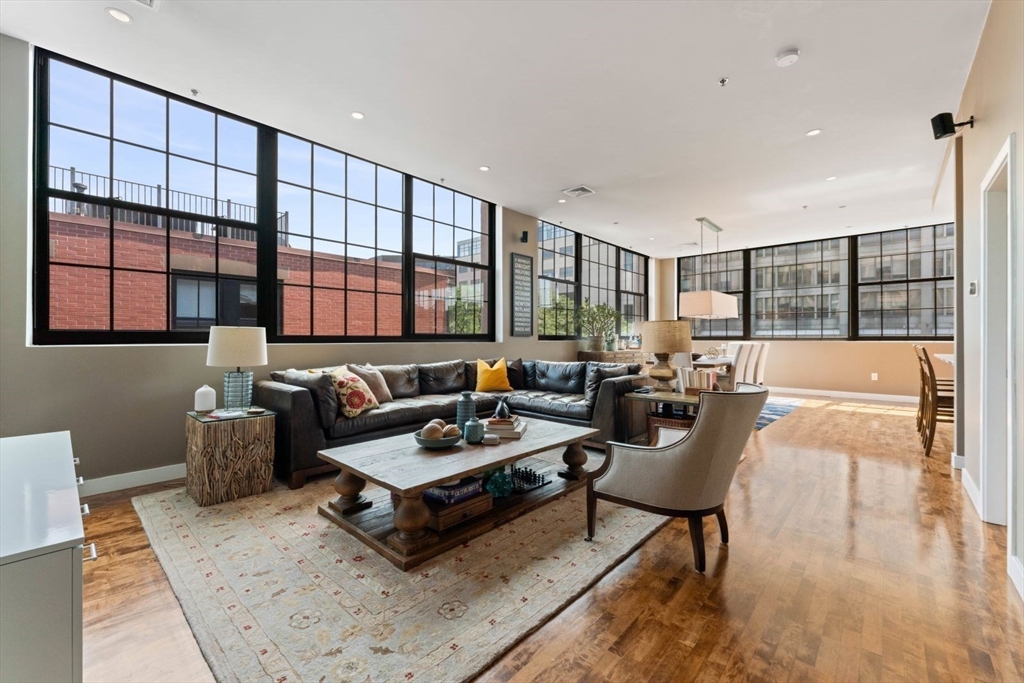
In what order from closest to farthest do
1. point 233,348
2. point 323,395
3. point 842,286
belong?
1. point 233,348
2. point 323,395
3. point 842,286

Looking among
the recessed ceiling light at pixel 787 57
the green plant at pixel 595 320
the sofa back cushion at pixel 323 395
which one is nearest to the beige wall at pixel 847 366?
the green plant at pixel 595 320

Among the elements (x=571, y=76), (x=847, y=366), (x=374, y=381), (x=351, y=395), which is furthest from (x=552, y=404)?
(x=847, y=366)

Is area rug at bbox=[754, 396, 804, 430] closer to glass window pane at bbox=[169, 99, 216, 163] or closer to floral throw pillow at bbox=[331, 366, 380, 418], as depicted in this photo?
floral throw pillow at bbox=[331, 366, 380, 418]

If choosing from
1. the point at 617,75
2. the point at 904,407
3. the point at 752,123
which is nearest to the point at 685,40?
the point at 617,75

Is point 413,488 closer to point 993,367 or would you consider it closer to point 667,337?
point 667,337

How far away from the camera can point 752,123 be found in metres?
3.58

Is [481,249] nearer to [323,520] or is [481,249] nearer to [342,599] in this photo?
[323,520]

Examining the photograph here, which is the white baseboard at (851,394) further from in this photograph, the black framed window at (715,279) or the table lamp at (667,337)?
the table lamp at (667,337)

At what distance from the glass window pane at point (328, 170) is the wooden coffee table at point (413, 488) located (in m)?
2.81

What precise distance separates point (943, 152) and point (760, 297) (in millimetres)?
4639

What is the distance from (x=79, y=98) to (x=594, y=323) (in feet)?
20.7

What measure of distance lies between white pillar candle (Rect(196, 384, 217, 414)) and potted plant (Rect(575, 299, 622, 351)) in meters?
5.33

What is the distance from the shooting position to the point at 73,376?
115 inches

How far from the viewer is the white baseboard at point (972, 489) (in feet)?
9.01
